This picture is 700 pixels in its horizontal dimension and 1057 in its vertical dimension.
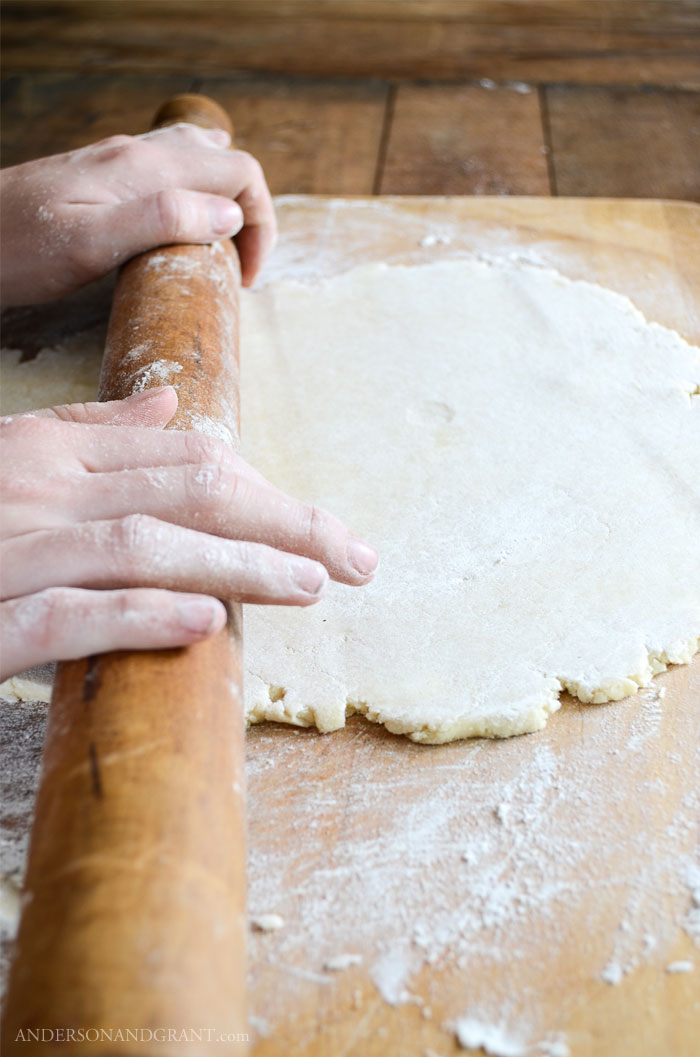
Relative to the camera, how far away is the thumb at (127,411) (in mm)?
1233

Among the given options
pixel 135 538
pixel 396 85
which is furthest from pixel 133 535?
pixel 396 85

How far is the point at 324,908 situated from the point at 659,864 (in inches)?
14.9

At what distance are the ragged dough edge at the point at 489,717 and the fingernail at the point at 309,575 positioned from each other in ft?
0.68

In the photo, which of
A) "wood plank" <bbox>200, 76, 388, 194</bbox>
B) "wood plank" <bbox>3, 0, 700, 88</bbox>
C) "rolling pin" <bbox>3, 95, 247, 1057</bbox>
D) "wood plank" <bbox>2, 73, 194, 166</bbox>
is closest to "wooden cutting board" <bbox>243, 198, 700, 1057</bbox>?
"rolling pin" <bbox>3, 95, 247, 1057</bbox>

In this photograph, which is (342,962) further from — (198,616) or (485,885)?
(198,616)

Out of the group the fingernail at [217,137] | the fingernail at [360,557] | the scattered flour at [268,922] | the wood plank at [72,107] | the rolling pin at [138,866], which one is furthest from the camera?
the wood plank at [72,107]

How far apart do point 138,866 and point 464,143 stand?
2491mm

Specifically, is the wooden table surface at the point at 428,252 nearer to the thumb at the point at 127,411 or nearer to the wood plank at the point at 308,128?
the wood plank at the point at 308,128

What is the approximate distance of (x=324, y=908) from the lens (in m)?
1.06

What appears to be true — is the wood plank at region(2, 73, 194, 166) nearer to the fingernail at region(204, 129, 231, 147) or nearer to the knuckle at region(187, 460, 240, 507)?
the fingernail at region(204, 129, 231, 147)

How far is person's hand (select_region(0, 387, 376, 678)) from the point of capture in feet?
3.23

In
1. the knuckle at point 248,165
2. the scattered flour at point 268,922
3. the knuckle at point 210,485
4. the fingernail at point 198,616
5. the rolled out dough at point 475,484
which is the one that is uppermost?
the knuckle at point 248,165

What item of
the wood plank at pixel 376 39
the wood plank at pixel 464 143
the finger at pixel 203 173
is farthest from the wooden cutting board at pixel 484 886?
the wood plank at pixel 376 39

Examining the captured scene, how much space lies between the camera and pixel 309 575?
1.10 metres
